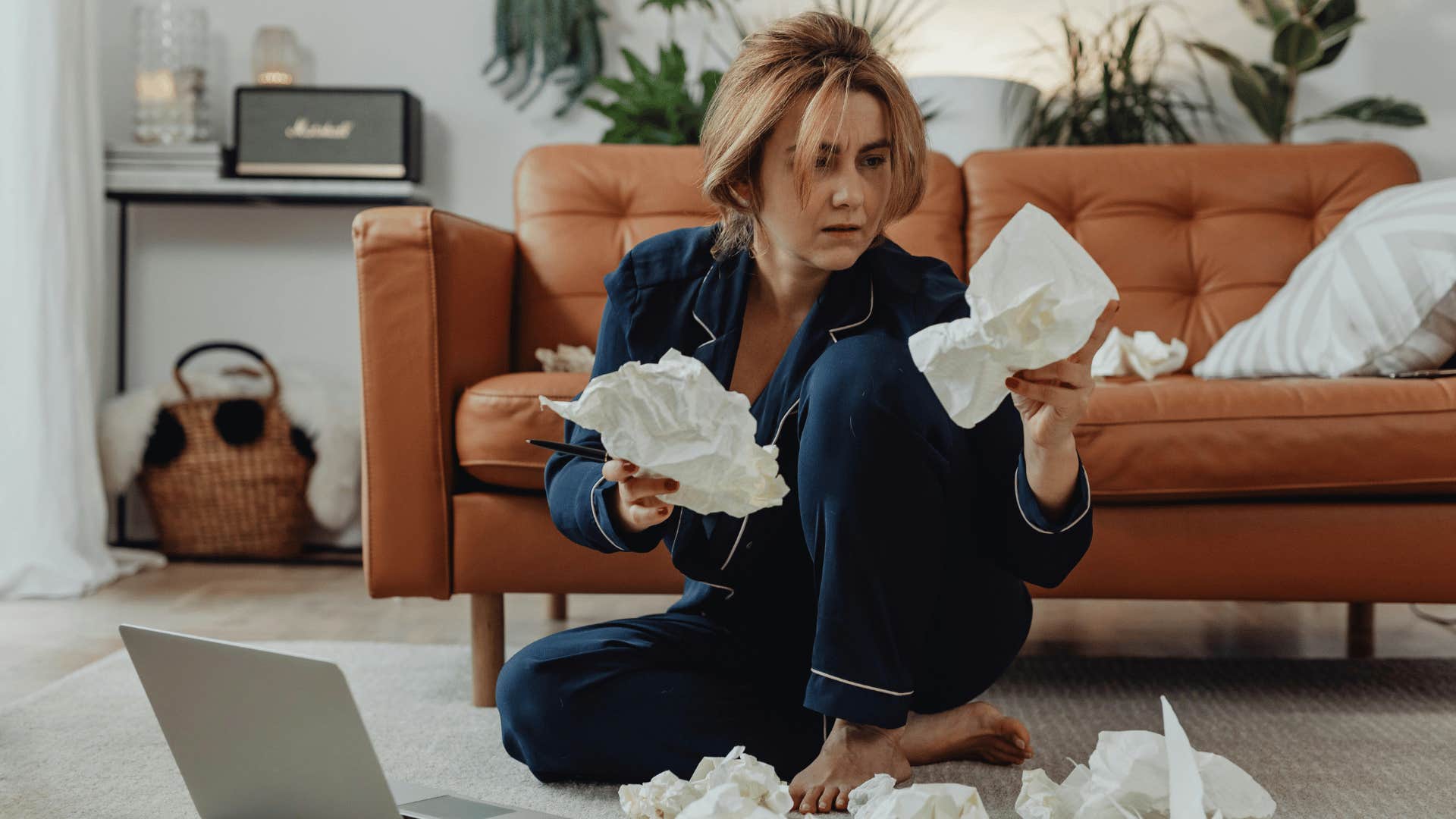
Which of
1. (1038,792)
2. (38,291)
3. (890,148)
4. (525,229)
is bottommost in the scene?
(1038,792)

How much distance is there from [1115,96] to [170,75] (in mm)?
2163

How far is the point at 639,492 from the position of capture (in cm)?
96

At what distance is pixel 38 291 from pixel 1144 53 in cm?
248

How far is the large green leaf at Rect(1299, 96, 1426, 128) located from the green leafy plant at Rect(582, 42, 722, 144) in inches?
53.0

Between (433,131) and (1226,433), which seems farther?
(433,131)

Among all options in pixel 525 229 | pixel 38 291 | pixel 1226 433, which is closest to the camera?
pixel 1226 433

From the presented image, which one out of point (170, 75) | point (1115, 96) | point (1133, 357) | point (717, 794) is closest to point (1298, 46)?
point (1115, 96)

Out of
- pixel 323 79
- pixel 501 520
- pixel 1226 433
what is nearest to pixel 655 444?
pixel 501 520

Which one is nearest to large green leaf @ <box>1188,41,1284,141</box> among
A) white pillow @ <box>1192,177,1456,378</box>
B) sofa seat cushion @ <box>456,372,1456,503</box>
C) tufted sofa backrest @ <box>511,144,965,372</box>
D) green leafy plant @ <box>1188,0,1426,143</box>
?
green leafy plant @ <box>1188,0,1426,143</box>

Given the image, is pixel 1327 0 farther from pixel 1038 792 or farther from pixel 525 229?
pixel 1038 792

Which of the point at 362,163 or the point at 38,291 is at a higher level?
the point at 362,163

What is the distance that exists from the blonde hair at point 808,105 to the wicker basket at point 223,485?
6.20 ft

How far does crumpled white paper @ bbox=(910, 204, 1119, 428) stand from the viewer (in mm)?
860

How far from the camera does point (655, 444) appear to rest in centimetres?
93
